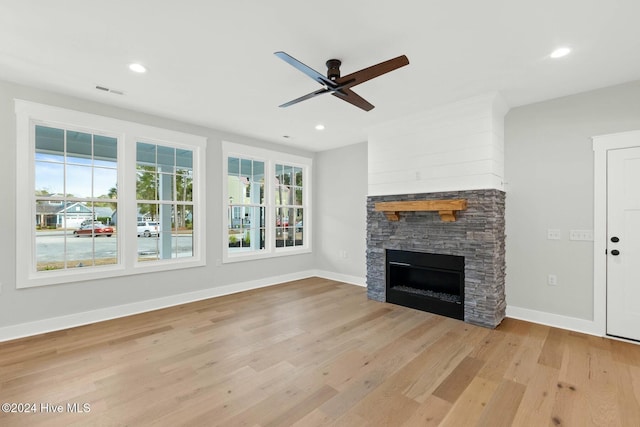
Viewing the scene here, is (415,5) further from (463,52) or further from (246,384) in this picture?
(246,384)

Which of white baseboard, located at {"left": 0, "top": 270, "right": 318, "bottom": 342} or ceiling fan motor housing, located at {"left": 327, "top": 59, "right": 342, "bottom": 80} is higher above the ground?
ceiling fan motor housing, located at {"left": 327, "top": 59, "right": 342, "bottom": 80}

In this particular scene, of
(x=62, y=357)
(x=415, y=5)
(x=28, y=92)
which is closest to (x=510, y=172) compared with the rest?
(x=415, y=5)

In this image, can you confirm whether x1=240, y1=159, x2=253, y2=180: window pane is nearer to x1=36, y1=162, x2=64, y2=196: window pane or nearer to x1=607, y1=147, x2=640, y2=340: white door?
x1=36, y1=162, x2=64, y2=196: window pane

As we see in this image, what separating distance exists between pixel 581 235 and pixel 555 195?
1.73ft

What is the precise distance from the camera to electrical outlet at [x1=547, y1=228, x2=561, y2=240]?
351cm

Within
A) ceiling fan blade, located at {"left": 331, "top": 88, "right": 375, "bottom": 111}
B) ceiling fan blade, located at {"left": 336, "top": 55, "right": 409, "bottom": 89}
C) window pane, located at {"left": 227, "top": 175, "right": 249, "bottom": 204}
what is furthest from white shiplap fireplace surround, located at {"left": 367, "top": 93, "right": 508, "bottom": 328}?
window pane, located at {"left": 227, "top": 175, "right": 249, "bottom": 204}

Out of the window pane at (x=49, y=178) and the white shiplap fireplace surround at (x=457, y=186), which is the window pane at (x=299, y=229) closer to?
the white shiplap fireplace surround at (x=457, y=186)

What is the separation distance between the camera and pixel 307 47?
2.50 m

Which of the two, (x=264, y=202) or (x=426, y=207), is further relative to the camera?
(x=264, y=202)

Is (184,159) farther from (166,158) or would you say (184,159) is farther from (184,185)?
(184,185)

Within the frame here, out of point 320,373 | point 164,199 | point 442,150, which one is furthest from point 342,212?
point 320,373

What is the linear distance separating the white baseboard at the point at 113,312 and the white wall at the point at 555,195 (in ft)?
13.5

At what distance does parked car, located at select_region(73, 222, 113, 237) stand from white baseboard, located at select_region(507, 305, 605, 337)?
5408mm

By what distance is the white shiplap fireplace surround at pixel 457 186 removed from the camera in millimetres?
3535
